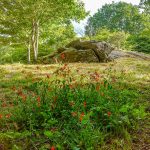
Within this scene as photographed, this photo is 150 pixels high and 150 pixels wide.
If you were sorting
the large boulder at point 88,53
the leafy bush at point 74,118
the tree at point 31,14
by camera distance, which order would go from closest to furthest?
the leafy bush at point 74,118 < the large boulder at point 88,53 < the tree at point 31,14

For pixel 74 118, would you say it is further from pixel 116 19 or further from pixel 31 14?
pixel 116 19

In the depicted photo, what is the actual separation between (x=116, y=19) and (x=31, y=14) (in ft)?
237

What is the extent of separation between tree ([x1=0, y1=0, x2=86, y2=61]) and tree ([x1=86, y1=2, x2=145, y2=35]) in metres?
49.6

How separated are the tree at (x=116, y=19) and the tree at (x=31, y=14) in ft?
163

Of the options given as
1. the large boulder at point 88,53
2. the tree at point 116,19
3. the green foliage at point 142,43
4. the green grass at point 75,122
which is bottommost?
the green grass at point 75,122

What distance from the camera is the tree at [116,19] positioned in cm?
8150

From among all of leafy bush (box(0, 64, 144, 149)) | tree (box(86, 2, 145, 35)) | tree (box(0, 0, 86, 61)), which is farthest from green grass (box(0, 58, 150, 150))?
tree (box(86, 2, 145, 35))

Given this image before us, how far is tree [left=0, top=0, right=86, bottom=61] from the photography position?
842 inches

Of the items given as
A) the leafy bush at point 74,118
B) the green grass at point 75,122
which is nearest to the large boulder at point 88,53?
the green grass at point 75,122

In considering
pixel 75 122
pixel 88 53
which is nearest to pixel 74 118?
pixel 75 122

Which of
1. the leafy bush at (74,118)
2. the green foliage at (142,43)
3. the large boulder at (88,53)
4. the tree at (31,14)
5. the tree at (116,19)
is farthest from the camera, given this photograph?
the tree at (116,19)

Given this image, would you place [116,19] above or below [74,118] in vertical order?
above

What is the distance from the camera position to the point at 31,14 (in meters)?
21.8

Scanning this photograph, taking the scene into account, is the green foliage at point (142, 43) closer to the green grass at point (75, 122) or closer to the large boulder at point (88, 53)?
the large boulder at point (88, 53)
